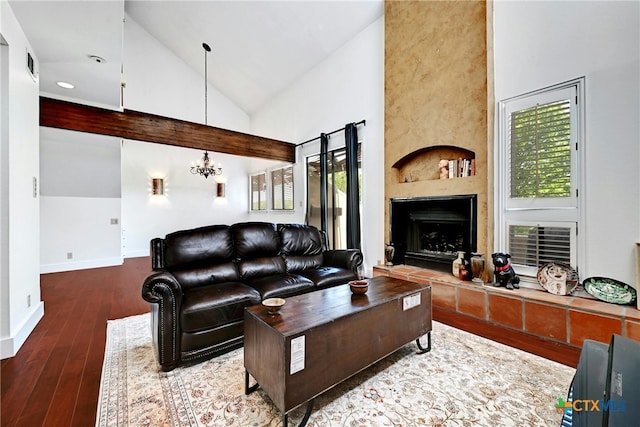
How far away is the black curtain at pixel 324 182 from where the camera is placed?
17.1 feet

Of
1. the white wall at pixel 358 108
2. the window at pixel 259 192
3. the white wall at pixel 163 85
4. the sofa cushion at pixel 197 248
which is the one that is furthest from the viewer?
the window at pixel 259 192

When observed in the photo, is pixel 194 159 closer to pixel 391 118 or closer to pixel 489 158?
pixel 391 118

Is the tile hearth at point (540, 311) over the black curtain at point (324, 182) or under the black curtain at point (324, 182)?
under

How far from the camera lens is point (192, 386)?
1.79 metres

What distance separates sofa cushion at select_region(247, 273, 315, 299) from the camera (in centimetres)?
248

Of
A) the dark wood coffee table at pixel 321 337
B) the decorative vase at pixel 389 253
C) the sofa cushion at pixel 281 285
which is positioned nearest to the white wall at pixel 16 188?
the sofa cushion at pixel 281 285

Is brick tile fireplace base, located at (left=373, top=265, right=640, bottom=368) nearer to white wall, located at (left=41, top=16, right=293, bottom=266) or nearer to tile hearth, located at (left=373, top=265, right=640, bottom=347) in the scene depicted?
tile hearth, located at (left=373, top=265, right=640, bottom=347)

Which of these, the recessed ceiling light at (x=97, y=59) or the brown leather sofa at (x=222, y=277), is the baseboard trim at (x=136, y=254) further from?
the brown leather sofa at (x=222, y=277)

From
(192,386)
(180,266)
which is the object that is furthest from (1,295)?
(192,386)

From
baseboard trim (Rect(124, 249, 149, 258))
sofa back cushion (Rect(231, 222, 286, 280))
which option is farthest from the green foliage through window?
baseboard trim (Rect(124, 249, 149, 258))

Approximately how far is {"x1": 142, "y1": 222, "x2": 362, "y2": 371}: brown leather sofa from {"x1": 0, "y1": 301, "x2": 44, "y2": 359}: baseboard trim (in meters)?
1.14

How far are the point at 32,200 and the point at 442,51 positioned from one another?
504 cm

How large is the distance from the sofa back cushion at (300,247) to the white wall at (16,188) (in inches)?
94.4

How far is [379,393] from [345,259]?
175 cm
